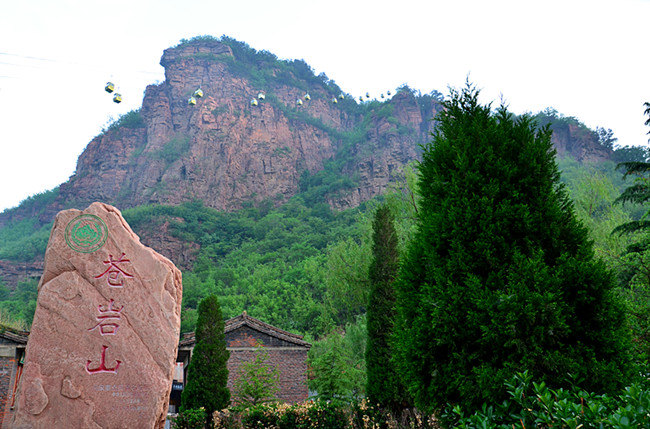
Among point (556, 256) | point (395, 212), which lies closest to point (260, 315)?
point (395, 212)

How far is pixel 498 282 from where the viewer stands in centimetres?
319

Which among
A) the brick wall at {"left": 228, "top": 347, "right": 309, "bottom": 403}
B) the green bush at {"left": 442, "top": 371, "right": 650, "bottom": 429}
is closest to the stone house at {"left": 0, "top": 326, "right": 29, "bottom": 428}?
the brick wall at {"left": 228, "top": 347, "right": 309, "bottom": 403}

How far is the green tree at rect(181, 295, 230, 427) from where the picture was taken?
8.34m

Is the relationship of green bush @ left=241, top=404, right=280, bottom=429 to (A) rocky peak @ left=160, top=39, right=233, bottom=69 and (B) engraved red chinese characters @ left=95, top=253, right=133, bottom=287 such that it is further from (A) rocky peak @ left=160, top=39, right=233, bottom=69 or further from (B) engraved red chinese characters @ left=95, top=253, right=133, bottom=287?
(A) rocky peak @ left=160, top=39, right=233, bottom=69

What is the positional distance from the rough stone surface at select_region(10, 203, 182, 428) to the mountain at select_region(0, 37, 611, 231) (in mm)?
40124

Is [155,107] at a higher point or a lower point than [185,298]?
higher

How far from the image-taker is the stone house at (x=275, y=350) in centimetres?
1385

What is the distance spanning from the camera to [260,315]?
24.4 metres

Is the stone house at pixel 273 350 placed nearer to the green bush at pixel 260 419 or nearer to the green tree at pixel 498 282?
the green bush at pixel 260 419

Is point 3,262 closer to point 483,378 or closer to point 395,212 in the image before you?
point 395,212

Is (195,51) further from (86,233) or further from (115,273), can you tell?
(115,273)

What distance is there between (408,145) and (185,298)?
33488 millimetres

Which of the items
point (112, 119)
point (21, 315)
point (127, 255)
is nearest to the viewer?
point (127, 255)

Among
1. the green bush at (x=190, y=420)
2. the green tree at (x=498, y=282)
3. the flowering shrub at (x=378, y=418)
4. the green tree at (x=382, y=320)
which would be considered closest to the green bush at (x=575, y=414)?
the green tree at (x=498, y=282)
